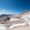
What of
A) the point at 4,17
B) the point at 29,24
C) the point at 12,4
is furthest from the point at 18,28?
the point at 12,4

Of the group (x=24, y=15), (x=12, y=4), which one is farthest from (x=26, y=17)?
(x=12, y=4)

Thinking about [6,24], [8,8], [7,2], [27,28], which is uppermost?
[7,2]

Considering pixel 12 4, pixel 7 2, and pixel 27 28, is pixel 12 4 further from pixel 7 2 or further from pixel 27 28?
pixel 27 28

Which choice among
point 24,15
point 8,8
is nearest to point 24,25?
point 24,15

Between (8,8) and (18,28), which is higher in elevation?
(8,8)

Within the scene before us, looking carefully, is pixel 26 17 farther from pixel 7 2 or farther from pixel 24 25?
pixel 7 2

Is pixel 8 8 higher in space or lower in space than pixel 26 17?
higher

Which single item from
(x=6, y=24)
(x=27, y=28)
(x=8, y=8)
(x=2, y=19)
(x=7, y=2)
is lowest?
(x=27, y=28)

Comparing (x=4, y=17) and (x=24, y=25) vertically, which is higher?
(x=4, y=17)
